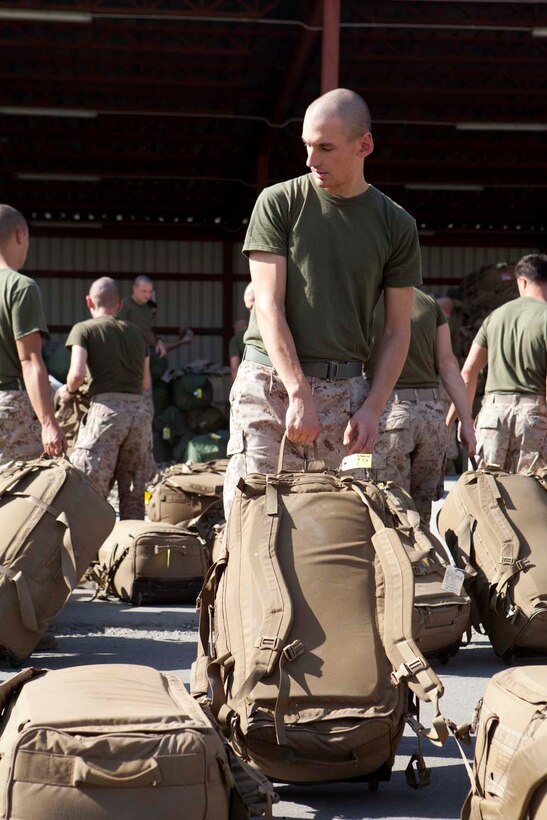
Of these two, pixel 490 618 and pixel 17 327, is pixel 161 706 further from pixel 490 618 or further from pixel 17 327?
pixel 17 327

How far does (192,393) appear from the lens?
1994 cm

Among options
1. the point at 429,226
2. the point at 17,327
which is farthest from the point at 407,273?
the point at 429,226

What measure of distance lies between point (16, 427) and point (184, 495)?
261cm

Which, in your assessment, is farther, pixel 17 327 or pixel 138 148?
pixel 138 148

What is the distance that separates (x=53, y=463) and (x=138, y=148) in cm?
2066

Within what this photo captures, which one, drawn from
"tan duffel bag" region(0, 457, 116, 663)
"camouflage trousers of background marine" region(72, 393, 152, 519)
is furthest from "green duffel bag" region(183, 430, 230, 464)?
"tan duffel bag" region(0, 457, 116, 663)

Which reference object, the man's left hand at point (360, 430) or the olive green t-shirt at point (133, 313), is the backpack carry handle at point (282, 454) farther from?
the olive green t-shirt at point (133, 313)

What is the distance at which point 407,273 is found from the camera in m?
4.09

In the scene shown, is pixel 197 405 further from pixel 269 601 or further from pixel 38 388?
pixel 269 601

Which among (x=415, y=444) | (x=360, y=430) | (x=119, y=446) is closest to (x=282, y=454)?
(x=360, y=430)

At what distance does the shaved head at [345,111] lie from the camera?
3.84 m

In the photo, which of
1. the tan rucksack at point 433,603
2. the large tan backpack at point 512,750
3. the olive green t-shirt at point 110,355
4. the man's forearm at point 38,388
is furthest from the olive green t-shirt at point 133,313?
the large tan backpack at point 512,750

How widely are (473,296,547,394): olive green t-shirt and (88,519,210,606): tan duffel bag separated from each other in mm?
1981

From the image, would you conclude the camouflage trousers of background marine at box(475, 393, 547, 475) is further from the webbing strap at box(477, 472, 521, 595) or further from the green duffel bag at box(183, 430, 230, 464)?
the green duffel bag at box(183, 430, 230, 464)
